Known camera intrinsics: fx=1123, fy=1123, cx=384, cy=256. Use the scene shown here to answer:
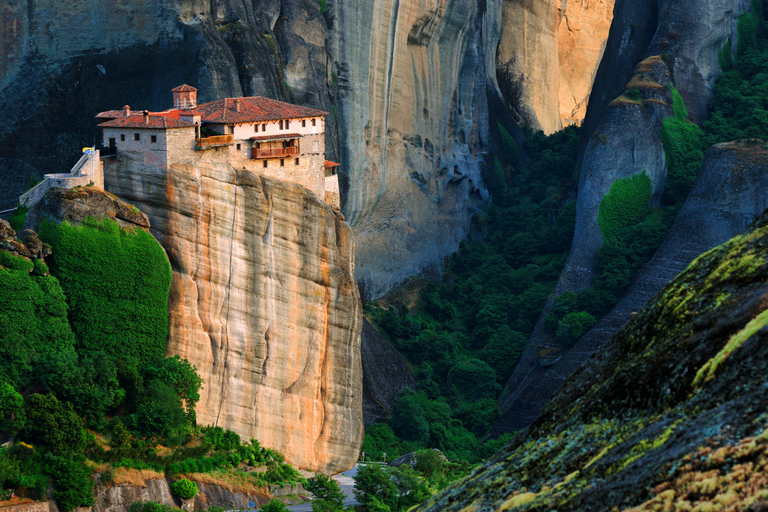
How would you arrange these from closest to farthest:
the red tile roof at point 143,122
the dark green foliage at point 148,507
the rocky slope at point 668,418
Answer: the rocky slope at point 668,418, the dark green foliage at point 148,507, the red tile roof at point 143,122

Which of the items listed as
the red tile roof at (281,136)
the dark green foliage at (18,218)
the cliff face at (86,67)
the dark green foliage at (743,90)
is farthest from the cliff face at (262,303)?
the dark green foliage at (743,90)

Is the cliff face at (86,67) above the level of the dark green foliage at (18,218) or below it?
above

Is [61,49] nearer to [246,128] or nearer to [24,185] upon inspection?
[24,185]

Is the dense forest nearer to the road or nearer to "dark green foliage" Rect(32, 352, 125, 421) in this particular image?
the road

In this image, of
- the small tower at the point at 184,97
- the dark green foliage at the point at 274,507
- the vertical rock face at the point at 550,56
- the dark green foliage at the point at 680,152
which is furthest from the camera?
the vertical rock face at the point at 550,56

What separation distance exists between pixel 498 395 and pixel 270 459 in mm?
25847

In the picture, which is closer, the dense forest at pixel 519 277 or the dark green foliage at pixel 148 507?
the dark green foliage at pixel 148 507

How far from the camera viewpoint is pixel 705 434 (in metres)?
12.0

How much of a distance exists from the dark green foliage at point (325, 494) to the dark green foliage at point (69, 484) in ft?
27.4

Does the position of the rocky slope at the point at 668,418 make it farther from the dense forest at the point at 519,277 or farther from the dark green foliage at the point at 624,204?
the dark green foliage at the point at 624,204

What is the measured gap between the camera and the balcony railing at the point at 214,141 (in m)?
46.2

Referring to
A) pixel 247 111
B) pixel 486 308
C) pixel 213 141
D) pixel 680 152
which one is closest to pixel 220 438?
pixel 213 141

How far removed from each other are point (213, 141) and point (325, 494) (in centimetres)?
1521

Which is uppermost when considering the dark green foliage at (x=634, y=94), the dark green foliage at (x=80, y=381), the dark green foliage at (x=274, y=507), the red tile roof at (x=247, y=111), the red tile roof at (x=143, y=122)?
the dark green foliage at (x=634, y=94)
